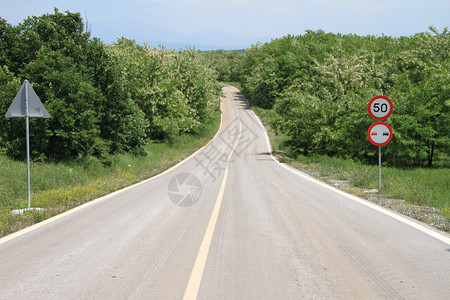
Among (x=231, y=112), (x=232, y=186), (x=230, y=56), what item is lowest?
(x=232, y=186)

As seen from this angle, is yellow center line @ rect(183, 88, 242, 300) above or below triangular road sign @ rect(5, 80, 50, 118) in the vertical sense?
below

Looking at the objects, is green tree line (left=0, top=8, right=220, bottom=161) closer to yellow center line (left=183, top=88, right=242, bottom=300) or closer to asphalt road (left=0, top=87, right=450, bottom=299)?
asphalt road (left=0, top=87, right=450, bottom=299)

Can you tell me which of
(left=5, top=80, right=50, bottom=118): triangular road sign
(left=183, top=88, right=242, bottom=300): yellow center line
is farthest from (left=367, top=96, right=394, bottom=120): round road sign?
(left=5, top=80, right=50, bottom=118): triangular road sign

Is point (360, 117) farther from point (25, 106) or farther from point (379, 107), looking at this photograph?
point (25, 106)

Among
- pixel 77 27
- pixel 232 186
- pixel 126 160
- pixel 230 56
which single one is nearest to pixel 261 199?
pixel 232 186

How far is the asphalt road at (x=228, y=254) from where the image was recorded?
13.1 ft

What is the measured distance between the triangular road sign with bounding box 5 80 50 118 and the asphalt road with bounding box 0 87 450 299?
8.81 ft

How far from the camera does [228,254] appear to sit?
5227 mm

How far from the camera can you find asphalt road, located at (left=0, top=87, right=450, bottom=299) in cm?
400

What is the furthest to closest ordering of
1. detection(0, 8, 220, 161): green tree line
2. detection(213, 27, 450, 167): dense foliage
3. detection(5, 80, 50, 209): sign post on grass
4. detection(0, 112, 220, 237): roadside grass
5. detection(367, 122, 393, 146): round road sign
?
detection(213, 27, 450, 167): dense foliage → detection(0, 8, 220, 161): green tree line → detection(367, 122, 393, 146): round road sign → detection(5, 80, 50, 209): sign post on grass → detection(0, 112, 220, 237): roadside grass

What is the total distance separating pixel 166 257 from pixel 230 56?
168395mm

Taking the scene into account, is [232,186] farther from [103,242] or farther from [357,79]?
[357,79]

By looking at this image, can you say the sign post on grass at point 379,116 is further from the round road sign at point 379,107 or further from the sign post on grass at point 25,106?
A: the sign post on grass at point 25,106

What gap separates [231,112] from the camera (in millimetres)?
83625
